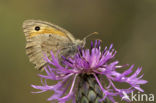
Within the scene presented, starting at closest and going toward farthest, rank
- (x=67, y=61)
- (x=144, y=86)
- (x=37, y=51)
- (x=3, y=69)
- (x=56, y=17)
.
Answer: (x=67, y=61), (x=37, y=51), (x=144, y=86), (x=3, y=69), (x=56, y=17)

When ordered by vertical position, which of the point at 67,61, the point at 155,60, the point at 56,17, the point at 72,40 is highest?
the point at 56,17

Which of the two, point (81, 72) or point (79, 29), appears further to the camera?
point (79, 29)

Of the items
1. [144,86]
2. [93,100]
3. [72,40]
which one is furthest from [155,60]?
[93,100]

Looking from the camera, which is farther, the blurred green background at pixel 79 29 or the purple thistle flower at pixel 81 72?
the blurred green background at pixel 79 29

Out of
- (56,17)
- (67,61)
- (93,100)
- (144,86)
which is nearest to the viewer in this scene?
(93,100)

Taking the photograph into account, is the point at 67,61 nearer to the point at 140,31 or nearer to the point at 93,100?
the point at 93,100

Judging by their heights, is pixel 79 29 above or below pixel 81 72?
above

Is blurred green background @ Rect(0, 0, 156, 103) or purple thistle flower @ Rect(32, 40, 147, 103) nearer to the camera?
purple thistle flower @ Rect(32, 40, 147, 103)

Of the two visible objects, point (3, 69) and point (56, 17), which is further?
point (56, 17)
